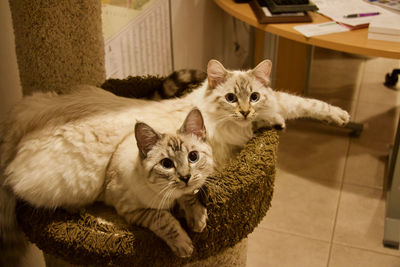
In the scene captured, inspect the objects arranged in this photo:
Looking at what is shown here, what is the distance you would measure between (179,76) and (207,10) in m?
1.43

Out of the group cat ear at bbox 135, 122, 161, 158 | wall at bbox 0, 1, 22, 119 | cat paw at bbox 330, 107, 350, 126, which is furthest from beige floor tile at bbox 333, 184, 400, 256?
wall at bbox 0, 1, 22, 119

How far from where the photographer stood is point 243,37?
3.72 m

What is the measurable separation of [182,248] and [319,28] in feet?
4.44

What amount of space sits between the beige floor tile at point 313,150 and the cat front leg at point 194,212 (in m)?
1.47

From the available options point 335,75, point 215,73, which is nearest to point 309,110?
point 215,73

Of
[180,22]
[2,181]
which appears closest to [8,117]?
[2,181]

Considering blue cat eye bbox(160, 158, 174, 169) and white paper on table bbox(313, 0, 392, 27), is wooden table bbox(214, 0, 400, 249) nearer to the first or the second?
white paper on table bbox(313, 0, 392, 27)

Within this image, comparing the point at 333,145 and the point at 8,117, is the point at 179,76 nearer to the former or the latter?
the point at 8,117

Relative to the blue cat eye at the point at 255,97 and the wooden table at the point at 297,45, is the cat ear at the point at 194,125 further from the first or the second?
the wooden table at the point at 297,45

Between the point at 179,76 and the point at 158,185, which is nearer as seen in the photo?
the point at 158,185

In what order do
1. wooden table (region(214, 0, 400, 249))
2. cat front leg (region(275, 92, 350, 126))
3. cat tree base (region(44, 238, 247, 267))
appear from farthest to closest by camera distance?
wooden table (region(214, 0, 400, 249)) < cat front leg (region(275, 92, 350, 126)) < cat tree base (region(44, 238, 247, 267))

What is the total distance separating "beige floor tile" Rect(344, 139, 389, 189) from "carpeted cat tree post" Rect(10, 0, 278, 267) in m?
1.17

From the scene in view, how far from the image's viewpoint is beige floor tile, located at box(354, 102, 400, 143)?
2902mm

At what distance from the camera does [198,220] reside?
121 cm
